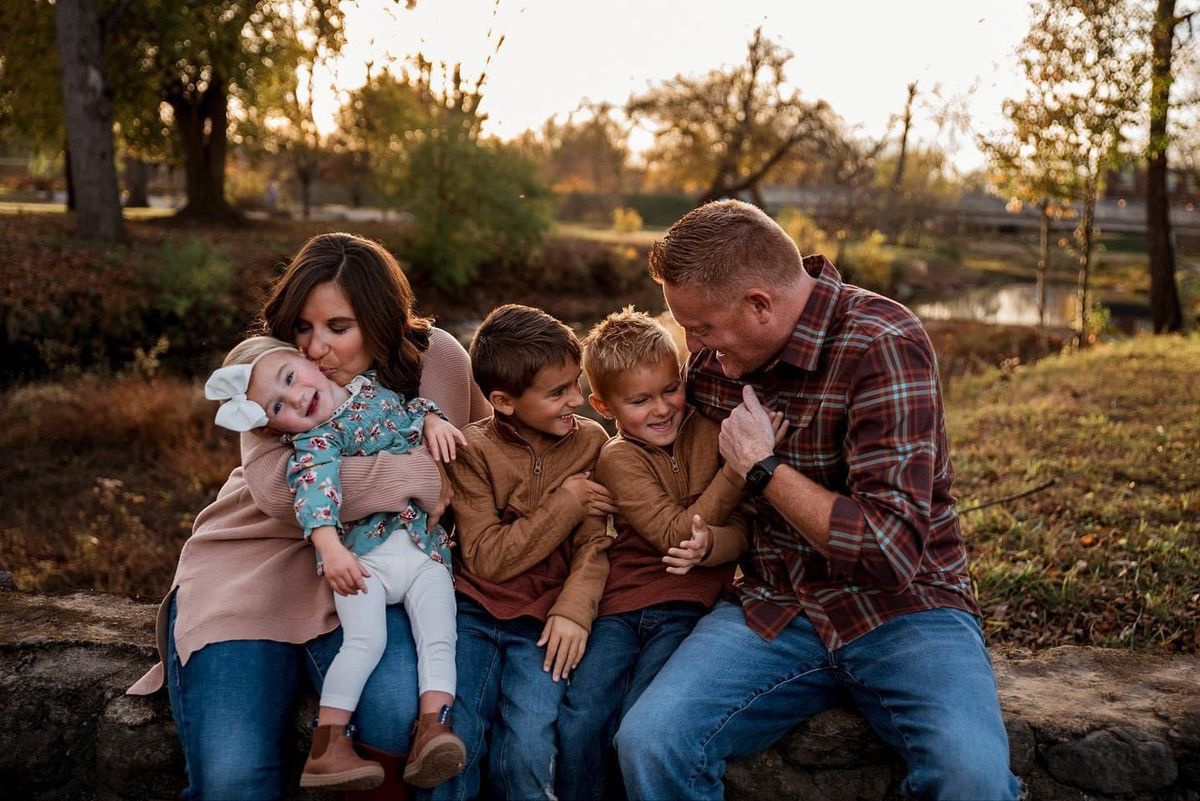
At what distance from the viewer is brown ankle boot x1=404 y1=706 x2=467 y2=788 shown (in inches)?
94.8

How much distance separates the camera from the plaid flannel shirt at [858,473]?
99.0 inches

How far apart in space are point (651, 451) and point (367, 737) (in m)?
1.15

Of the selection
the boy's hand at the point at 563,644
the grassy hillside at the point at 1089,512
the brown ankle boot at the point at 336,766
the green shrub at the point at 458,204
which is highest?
the green shrub at the point at 458,204

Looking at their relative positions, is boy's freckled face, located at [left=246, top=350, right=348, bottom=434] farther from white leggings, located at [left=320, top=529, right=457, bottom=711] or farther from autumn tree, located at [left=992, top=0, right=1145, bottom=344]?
autumn tree, located at [left=992, top=0, right=1145, bottom=344]

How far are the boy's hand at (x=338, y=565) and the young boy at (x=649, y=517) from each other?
668 mm

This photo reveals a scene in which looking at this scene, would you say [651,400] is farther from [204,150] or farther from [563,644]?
[204,150]

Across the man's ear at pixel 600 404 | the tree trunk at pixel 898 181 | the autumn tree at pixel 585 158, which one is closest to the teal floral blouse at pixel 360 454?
the man's ear at pixel 600 404

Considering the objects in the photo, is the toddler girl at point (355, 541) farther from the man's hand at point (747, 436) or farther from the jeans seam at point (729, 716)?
the man's hand at point (747, 436)

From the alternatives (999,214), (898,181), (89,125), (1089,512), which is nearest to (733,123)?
(898,181)

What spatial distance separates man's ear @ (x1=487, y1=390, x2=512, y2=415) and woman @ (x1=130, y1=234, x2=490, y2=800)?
27 cm

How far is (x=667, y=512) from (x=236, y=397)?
4.13 feet

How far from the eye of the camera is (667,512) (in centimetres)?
291

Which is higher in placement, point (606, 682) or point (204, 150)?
point (204, 150)

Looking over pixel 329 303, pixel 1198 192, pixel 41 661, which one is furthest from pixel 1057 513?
pixel 1198 192
